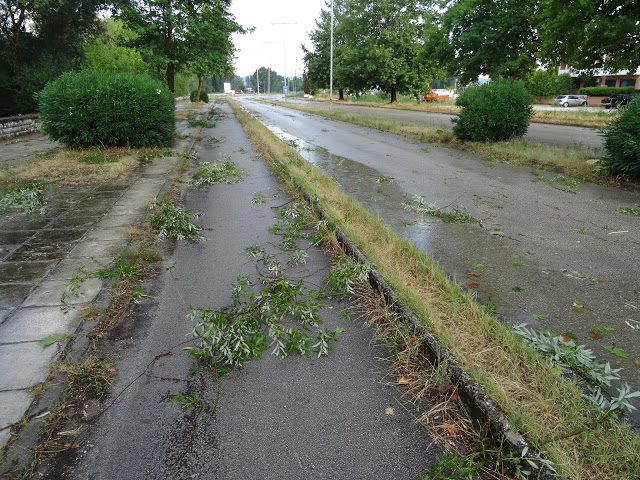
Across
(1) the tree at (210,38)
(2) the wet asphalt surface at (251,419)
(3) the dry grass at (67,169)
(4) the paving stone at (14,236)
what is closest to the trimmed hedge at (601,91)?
(1) the tree at (210,38)

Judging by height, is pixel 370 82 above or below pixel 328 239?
above

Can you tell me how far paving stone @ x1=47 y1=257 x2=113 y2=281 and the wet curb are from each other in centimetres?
301

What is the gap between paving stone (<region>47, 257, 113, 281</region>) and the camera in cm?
430

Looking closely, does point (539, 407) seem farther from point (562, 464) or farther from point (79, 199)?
point (79, 199)

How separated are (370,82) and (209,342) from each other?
47.7 metres

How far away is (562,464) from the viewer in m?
1.96

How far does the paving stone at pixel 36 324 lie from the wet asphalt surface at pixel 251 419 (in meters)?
0.43

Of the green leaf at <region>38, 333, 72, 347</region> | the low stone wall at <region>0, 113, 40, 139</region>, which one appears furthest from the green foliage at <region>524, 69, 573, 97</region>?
the green leaf at <region>38, 333, 72, 347</region>

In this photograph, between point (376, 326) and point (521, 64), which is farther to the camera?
point (521, 64)

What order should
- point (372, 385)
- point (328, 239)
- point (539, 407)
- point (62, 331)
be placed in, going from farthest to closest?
1. point (328, 239)
2. point (62, 331)
3. point (372, 385)
4. point (539, 407)

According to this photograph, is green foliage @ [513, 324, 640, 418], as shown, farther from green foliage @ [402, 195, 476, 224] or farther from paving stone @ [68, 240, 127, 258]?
paving stone @ [68, 240, 127, 258]

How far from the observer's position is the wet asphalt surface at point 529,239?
362 cm

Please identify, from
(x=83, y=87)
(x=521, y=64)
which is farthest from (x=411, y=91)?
(x=83, y=87)

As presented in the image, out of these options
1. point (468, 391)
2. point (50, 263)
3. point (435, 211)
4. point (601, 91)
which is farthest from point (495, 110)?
point (601, 91)
